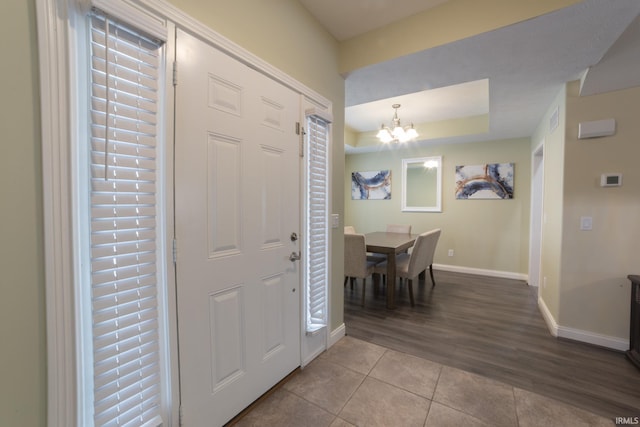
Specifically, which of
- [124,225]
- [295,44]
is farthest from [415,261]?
[124,225]

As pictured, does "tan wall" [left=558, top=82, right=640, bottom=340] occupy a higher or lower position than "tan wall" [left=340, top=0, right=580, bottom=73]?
lower

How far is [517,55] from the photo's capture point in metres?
2.00

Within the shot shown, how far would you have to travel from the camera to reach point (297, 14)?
1848 mm

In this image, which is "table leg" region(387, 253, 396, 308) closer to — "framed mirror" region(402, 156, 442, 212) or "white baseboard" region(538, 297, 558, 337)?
"white baseboard" region(538, 297, 558, 337)

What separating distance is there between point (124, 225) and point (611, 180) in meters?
3.54

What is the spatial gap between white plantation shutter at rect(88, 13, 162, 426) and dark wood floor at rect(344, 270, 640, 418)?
1912 millimetres

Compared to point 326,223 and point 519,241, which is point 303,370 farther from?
point 519,241

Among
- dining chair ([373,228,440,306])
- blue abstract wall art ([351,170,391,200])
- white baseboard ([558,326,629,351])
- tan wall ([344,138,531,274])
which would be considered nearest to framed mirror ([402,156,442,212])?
tan wall ([344,138,531,274])

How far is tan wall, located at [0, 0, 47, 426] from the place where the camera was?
782 mm

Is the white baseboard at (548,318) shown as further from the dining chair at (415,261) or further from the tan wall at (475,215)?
the tan wall at (475,215)

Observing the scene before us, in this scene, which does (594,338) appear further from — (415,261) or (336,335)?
(336,335)

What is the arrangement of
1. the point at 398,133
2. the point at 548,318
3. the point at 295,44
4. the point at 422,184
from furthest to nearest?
the point at 422,184
the point at 398,133
the point at 548,318
the point at 295,44

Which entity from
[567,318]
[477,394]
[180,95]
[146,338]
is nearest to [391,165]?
[567,318]

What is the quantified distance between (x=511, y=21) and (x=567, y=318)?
260cm
